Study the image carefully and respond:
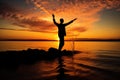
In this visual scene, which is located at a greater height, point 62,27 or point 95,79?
point 62,27

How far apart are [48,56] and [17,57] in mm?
3870

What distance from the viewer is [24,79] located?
8.10 m

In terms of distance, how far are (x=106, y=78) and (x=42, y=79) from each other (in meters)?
3.41

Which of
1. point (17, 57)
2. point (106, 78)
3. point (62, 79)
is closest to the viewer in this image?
point (62, 79)

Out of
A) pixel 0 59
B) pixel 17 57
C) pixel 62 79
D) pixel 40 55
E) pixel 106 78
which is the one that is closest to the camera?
pixel 62 79

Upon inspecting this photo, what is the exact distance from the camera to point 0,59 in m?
13.6

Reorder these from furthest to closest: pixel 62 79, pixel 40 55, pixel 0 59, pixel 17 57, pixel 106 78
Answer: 1. pixel 40 55
2. pixel 17 57
3. pixel 0 59
4. pixel 106 78
5. pixel 62 79

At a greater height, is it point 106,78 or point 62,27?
point 62,27

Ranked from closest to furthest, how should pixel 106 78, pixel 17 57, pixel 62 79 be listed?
1. pixel 62 79
2. pixel 106 78
3. pixel 17 57

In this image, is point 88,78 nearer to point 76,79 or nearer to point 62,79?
point 76,79

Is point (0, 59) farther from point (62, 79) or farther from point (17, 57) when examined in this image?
point (62, 79)

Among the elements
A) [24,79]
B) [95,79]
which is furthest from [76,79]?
[24,79]

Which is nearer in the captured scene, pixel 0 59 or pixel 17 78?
pixel 17 78

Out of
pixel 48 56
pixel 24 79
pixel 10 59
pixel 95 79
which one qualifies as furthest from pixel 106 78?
pixel 48 56
